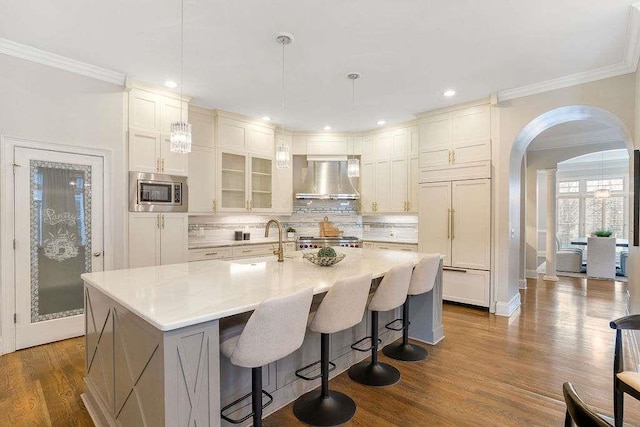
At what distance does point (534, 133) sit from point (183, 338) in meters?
4.76

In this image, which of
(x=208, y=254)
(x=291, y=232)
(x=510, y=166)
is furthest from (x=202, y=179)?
(x=510, y=166)

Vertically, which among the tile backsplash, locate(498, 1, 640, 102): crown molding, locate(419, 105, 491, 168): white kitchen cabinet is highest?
locate(498, 1, 640, 102): crown molding

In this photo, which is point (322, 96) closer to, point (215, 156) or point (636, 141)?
point (215, 156)

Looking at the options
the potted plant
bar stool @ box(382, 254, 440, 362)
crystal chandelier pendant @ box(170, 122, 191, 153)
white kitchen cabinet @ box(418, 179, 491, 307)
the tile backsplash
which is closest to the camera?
crystal chandelier pendant @ box(170, 122, 191, 153)

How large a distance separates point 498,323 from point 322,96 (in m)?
3.49

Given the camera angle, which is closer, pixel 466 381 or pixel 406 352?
pixel 466 381

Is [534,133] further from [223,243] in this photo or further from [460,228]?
[223,243]

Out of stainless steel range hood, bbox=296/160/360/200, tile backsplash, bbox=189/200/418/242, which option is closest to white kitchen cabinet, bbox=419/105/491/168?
tile backsplash, bbox=189/200/418/242

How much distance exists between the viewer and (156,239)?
3.86m

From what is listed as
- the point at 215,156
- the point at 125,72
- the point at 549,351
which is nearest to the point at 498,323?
the point at 549,351

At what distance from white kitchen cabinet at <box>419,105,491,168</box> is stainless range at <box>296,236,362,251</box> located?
5.89ft

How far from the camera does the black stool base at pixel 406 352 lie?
9.62 feet

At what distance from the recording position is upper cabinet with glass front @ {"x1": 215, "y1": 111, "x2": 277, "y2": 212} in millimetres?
4832

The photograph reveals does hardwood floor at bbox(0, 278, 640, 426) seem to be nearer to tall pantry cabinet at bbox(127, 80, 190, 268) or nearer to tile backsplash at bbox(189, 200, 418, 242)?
tall pantry cabinet at bbox(127, 80, 190, 268)
